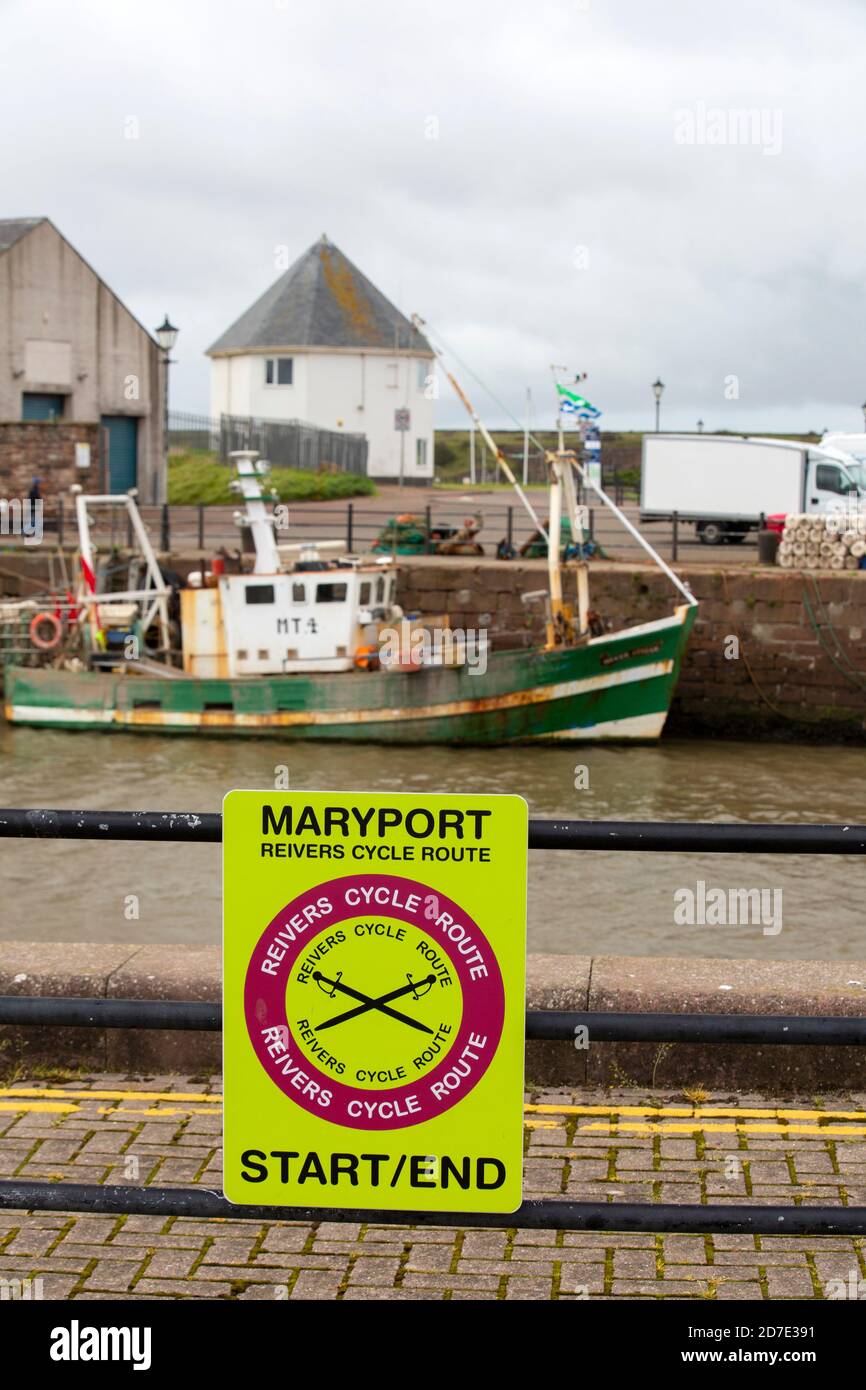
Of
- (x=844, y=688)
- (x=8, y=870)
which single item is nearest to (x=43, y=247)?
(x=844, y=688)

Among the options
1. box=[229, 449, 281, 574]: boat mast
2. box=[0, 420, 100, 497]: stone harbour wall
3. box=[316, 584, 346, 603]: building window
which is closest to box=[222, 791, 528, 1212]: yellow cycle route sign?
box=[316, 584, 346, 603]: building window

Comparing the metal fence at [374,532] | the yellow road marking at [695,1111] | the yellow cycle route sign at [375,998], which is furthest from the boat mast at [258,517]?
the yellow cycle route sign at [375,998]

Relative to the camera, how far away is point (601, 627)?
87.3 feet

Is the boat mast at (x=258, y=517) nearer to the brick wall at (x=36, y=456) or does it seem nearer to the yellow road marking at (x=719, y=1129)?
the brick wall at (x=36, y=456)

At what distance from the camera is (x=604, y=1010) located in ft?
17.5

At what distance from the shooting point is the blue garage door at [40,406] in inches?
1640

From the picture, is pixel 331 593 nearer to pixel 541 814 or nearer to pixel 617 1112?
pixel 541 814

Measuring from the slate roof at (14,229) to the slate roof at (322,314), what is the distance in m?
17.1

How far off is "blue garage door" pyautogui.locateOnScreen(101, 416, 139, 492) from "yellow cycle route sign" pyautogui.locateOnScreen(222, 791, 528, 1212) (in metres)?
40.5

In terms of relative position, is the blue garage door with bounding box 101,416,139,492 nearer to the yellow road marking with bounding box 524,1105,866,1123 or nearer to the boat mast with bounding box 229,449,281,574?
the boat mast with bounding box 229,449,281,574

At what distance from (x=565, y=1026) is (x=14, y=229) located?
136 feet

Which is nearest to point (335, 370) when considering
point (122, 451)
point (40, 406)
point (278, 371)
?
point (278, 371)
